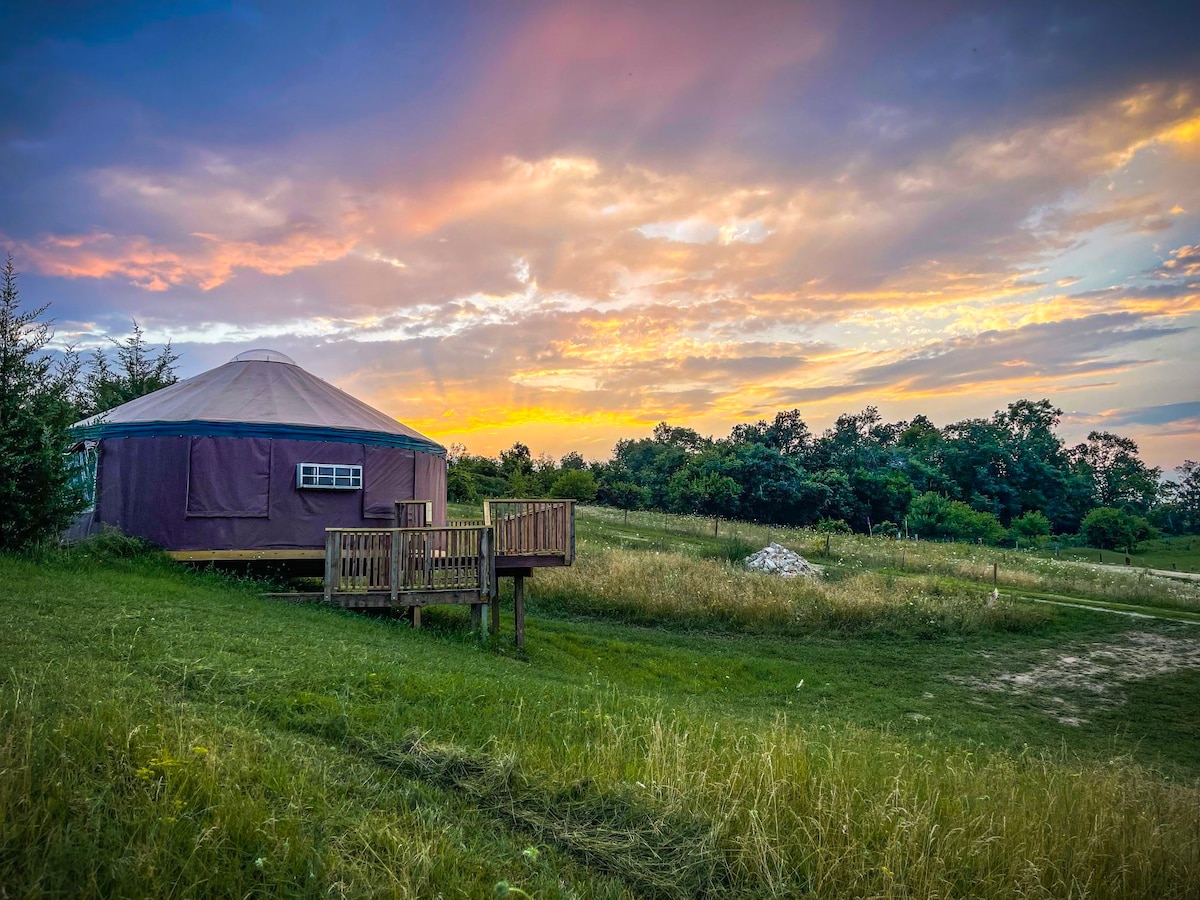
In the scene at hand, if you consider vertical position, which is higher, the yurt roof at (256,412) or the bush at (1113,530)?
the yurt roof at (256,412)

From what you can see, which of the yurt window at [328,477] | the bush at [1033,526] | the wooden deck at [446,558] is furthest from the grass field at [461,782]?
the bush at [1033,526]

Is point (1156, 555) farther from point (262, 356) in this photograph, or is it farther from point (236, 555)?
point (236, 555)

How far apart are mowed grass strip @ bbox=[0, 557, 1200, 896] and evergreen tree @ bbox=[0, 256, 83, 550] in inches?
190

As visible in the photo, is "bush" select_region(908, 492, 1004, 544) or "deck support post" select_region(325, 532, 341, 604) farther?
"bush" select_region(908, 492, 1004, 544)

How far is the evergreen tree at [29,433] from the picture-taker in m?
8.84

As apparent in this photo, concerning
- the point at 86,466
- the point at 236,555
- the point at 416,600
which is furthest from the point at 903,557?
the point at 86,466

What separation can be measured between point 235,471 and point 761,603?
9.98 metres

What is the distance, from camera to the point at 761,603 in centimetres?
1336

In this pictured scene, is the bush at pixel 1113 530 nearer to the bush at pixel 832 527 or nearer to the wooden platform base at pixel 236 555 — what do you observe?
the bush at pixel 832 527

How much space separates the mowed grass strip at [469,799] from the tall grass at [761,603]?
7938mm

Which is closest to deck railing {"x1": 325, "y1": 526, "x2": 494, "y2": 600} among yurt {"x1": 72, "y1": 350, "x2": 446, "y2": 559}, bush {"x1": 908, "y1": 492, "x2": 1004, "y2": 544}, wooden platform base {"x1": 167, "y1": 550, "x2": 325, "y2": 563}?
wooden platform base {"x1": 167, "y1": 550, "x2": 325, "y2": 563}

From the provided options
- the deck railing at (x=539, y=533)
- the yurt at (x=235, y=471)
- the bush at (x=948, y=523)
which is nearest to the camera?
the deck railing at (x=539, y=533)

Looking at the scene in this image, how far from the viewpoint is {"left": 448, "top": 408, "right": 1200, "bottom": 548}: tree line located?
126 ft

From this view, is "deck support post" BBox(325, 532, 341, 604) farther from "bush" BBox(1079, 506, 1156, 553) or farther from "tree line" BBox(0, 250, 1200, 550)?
"bush" BBox(1079, 506, 1156, 553)
